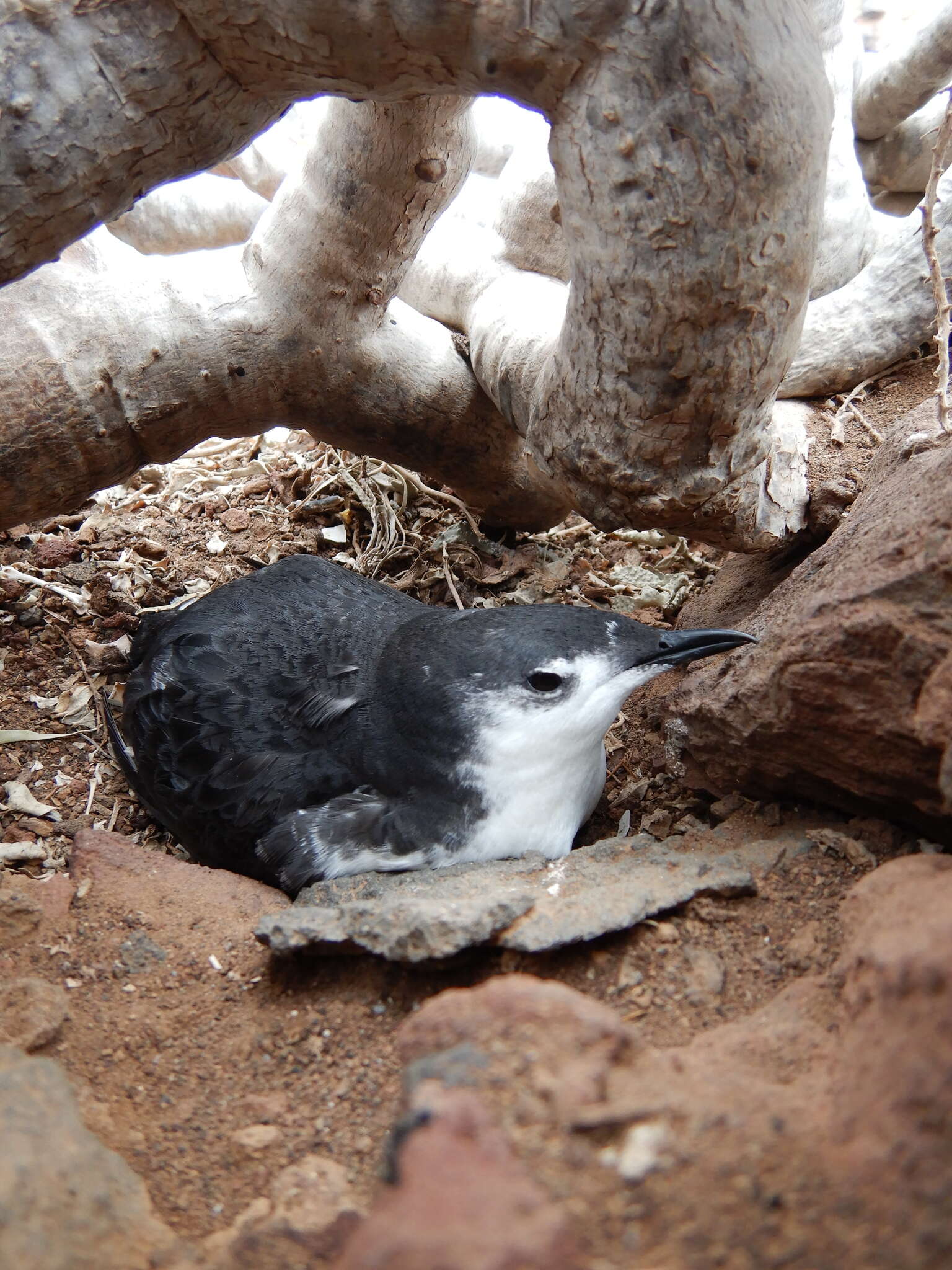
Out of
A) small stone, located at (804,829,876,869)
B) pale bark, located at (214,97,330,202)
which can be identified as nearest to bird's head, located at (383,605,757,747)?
small stone, located at (804,829,876,869)

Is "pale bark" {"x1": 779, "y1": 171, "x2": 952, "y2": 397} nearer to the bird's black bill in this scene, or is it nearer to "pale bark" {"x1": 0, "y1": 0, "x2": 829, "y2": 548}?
"pale bark" {"x1": 0, "y1": 0, "x2": 829, "y2": 548}

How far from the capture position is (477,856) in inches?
118

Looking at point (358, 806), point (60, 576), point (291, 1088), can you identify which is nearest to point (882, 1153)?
point (291, 1088)

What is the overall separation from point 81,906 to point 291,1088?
91 centimetres

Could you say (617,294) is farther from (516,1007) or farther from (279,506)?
(279,506)

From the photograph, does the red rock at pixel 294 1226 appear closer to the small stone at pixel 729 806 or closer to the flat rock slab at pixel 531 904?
the flat rock slab at pixel 531 904

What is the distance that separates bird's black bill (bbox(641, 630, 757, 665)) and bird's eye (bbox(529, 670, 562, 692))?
287 millimetres

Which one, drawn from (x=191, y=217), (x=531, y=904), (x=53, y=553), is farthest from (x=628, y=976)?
(x=191, y=217)

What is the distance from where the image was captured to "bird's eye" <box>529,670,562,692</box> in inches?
116

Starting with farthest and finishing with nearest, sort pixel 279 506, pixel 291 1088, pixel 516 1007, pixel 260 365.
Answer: pixel 279 506 < pixel 260 365 < pixel 291 1088 < pixel 516 1007

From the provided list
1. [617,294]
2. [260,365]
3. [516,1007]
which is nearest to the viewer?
[516,1007]

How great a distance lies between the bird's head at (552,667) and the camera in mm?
2959

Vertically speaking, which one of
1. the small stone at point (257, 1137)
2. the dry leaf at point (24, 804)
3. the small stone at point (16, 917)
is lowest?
the dry leaf at point (24, 804)

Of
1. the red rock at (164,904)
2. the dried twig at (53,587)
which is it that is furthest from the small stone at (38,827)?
the dried twig at (53,587)
